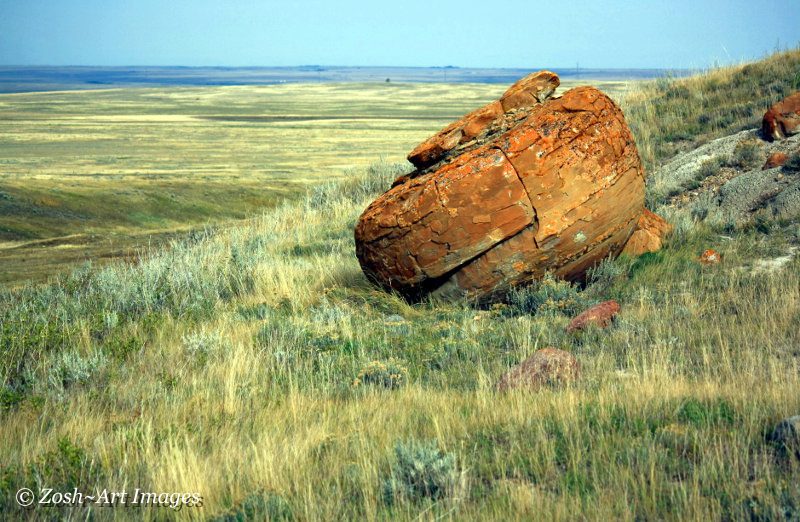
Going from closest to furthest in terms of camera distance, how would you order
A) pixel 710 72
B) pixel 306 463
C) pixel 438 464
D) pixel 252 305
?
pixel 438 464
pixel 306 463
pixel 252 305
pixel 710 72

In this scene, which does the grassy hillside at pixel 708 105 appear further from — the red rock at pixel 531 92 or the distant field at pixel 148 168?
the distant field at pixel 148 168

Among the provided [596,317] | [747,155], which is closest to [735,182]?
[747,155]

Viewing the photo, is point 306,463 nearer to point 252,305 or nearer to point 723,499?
point 723,499

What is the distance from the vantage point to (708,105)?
1500 cm

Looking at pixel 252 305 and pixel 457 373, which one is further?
pixel 252 305

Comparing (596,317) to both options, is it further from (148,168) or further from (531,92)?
(148,168)

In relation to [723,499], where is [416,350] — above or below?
below

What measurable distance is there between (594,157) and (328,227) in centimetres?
666

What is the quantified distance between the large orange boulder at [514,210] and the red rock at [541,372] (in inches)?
84.3

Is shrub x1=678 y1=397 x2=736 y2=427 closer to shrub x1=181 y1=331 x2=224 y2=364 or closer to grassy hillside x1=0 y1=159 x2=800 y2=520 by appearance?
grassy hillside x1=0 y1=159 x2=800 y2=520

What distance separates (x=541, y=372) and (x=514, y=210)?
2.47m

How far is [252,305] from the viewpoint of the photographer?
810cm

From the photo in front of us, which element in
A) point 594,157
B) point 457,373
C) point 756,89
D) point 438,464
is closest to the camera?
point 438,464

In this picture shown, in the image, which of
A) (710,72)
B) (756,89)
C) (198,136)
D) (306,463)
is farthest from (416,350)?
(198,136)
